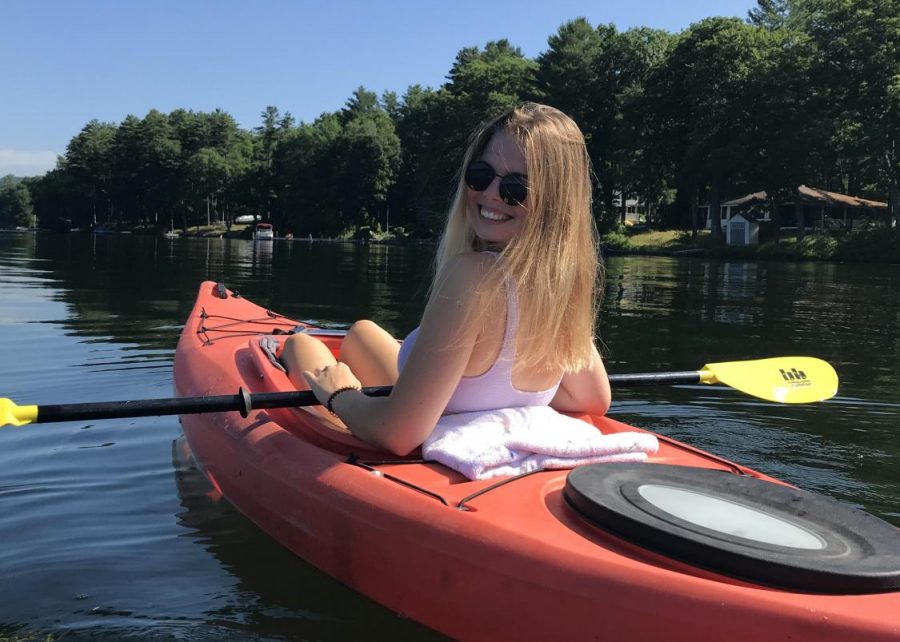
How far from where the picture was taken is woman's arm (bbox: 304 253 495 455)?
8.15 ft

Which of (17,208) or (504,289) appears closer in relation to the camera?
(504,289)

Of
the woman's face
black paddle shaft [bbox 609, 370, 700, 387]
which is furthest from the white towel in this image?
black paddle shaft [bbox 609, 370, 700, 387]

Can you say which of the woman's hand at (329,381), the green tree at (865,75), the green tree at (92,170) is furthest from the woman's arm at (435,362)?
the green tree at (92,170)

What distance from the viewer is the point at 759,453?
17.2 feet

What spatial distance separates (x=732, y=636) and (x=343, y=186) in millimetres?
72612

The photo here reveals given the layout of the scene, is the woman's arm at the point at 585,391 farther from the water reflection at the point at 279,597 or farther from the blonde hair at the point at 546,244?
the water reflection at the point at 279,597

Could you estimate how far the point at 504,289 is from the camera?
8.28 ft

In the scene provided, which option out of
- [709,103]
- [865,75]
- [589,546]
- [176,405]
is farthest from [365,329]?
[709,103]

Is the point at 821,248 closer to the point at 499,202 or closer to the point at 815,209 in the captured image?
the point at 815,209

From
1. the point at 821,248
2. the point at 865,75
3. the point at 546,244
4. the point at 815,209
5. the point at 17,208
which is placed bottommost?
the point at 546,244

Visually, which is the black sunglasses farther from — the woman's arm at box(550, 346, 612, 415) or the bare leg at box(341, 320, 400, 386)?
the bare leg at box(341, 320, 400, 386)

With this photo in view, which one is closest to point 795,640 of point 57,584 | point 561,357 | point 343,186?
point 561,357

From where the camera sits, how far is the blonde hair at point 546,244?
2562 mm

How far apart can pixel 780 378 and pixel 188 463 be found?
343 cm
